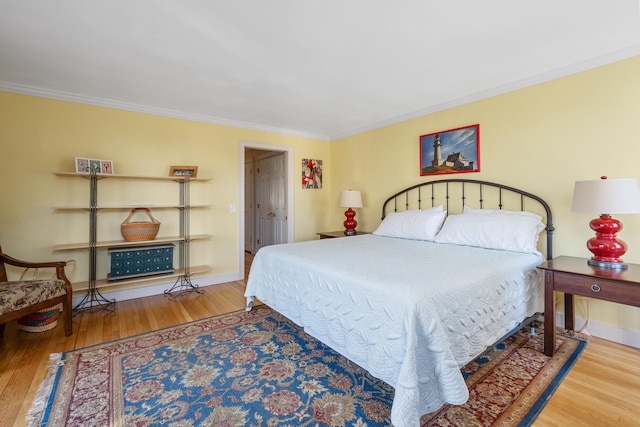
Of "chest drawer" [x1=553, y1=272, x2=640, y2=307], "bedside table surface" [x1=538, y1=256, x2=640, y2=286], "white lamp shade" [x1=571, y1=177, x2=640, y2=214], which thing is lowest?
"chest drawer" [x1=553, y1=272, x2=640, y2=307]

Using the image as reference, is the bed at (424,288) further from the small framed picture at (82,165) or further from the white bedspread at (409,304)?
the small framed picture at (82,165)

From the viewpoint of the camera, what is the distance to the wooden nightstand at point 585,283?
1705 mm

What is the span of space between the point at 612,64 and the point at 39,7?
406cm

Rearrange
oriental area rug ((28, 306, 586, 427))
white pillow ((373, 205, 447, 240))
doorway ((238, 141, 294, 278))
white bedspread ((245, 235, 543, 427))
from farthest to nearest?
doorway ((238, 141, 294, 278)) → white pillow ((373, 205, 447, 240)) → oriental area rug ((28, 306, 586, 427)) → white bedspread ((245, 235, 543, 427))

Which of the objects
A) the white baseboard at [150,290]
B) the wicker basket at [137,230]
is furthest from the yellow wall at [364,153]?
the wicker basket at [137,230]

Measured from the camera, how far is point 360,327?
159cm

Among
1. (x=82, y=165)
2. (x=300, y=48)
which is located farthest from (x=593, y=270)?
(x=82, y=165)

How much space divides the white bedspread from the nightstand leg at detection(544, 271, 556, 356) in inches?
5.0

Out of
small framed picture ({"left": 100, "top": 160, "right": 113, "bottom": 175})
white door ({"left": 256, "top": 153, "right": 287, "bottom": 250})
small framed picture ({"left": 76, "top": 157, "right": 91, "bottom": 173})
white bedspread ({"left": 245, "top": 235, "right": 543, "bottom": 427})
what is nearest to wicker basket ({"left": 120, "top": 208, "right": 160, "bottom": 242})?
small framed picture ({"left": 100, "top": 160, "right": 113, "bottom": 175})

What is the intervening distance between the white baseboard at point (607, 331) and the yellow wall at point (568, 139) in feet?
0.13

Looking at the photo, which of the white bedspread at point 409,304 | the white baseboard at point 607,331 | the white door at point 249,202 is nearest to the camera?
the white bedspread at point 409,304

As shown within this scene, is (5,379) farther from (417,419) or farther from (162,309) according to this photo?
(417,419)

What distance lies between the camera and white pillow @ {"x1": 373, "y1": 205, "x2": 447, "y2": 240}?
9.96 ft

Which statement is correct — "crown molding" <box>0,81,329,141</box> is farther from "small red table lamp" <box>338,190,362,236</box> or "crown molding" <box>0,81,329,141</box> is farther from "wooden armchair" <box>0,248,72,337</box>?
"wooden armchair" <box>0,248,72,337</box>
